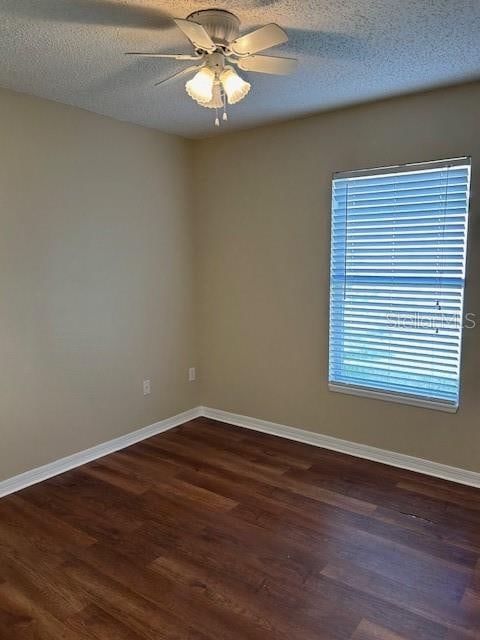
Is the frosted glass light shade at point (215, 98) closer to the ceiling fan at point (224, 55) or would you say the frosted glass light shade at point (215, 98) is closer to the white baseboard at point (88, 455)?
the ceiling fan at point (224, 55)

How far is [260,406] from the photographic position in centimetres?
383

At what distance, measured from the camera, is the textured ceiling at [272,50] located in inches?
71.7

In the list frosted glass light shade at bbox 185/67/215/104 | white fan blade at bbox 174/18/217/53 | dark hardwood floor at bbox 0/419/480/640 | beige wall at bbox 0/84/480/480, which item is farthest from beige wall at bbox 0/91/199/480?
white fan blade at bbox 174/18/217/53

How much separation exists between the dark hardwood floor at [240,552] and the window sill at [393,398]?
47 cm

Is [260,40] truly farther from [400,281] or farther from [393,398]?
[393,398]

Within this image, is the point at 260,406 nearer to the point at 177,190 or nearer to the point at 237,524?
the point at 237,524

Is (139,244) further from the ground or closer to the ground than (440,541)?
further from the ground

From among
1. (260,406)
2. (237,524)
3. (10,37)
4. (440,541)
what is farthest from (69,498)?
(10,37)

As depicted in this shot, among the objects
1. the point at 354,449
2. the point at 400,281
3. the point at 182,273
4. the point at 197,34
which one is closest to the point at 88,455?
the point at 182,273

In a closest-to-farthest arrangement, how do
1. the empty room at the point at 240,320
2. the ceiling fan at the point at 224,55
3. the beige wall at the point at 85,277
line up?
1. the ceiling fan at the point at 224,55
2. the empty room at the point at 240,320
3. the beige wall at the point at 85,277

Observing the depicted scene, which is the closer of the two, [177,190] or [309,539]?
[309,539]

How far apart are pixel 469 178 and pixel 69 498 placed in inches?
122

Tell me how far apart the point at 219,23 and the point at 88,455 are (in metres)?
2.81

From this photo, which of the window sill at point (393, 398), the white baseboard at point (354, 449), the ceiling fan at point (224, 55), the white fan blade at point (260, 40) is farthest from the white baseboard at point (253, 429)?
the white fan blade at point (260, 40)
